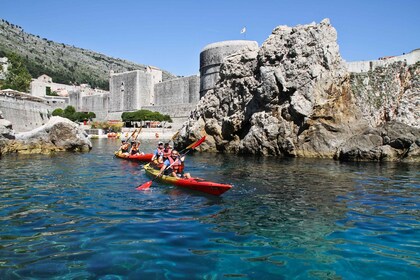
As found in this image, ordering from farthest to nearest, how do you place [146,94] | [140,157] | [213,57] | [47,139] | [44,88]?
1. [44,88]
2. [146,94]
3. [213,57]
4. [47,139]
5. [140,157]

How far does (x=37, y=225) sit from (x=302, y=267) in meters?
4.69

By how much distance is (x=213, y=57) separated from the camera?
135 feet

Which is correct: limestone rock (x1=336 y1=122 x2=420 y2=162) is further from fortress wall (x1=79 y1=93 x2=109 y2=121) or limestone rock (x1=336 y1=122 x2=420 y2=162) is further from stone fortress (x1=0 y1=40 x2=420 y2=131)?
fortress wall (x1=79 y1=93 x2=109 y2=121)

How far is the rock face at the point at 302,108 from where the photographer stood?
2023 cm

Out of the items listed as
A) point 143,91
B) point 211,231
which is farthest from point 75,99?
point 211,231

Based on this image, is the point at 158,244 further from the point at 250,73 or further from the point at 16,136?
the point at 250,73

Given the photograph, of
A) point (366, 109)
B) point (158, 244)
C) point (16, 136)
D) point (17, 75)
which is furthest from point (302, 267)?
point (17, 75)

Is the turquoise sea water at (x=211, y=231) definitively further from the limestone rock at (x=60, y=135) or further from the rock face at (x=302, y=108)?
the limestone rock at (x=60, y=135)

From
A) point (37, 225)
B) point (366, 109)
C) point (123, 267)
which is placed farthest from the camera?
point (366, 109)

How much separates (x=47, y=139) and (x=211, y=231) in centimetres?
1950

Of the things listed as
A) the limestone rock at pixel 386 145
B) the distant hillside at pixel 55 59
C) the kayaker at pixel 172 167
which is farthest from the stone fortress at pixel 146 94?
the distant hillside at pixel 55 59

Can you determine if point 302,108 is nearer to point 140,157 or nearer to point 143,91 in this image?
point 140,157

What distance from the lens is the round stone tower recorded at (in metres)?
39.7

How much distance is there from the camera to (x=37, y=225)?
264 inches
